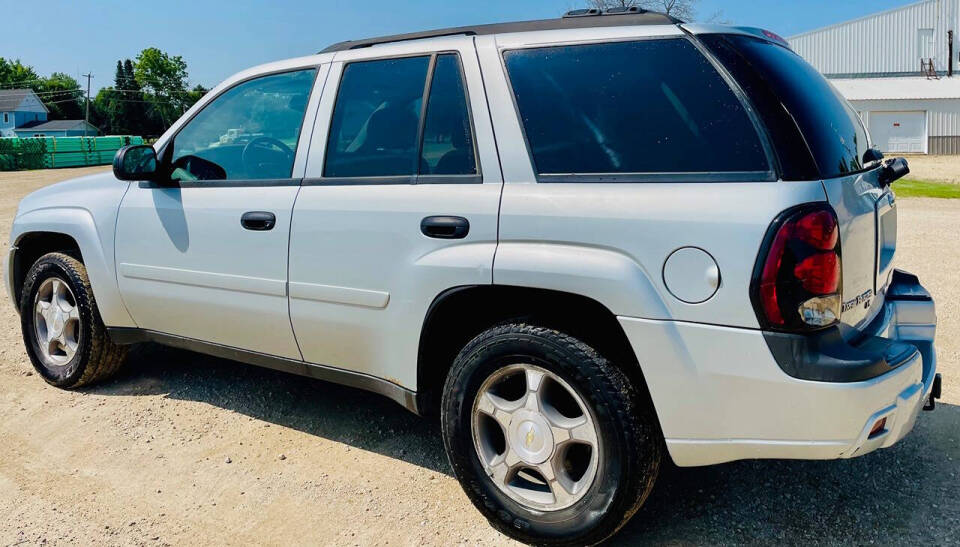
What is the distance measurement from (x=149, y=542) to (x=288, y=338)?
1.04 meters

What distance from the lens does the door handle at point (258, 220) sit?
3669 millimetres

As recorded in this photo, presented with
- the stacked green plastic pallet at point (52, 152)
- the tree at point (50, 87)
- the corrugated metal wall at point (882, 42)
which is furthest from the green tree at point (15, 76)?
the corrugated metal wall at point (882, 42)

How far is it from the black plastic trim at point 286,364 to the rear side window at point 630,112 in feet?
3.85

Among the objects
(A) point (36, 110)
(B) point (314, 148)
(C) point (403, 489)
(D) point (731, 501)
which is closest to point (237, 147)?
(B) point (314, 148)

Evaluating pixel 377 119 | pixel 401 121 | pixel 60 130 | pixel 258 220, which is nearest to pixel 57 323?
pixel 258 220

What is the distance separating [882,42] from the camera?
4097 centimetres

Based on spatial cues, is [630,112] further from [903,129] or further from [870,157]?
[903,129]

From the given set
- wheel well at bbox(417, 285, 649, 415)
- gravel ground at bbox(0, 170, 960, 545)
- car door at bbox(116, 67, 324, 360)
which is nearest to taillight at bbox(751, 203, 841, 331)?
wheel well at bbox(417, 285, 649, 415)

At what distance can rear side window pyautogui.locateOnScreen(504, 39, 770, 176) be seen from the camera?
2.62 metres

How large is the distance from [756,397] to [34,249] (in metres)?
4.55

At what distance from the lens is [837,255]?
253 centimetres

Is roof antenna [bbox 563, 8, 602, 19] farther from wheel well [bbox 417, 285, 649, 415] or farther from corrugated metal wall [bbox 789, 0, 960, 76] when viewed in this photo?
corrugated metal wall [bbox 789, 0, 960, 76]

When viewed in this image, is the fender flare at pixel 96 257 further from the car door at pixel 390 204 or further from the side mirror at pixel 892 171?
the side mirror at pixel 892 171

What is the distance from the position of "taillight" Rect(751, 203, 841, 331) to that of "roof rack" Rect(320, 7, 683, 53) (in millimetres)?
910
